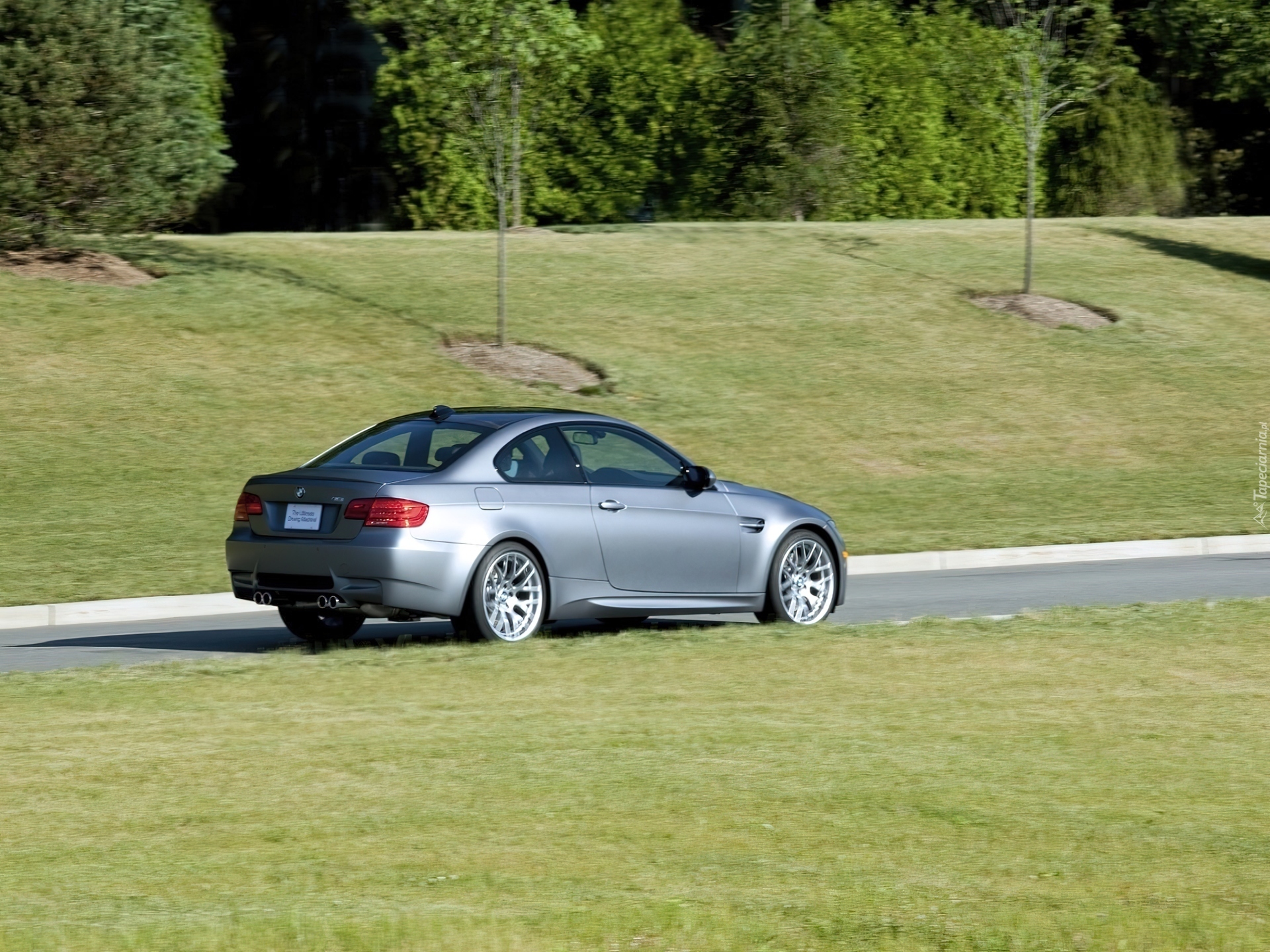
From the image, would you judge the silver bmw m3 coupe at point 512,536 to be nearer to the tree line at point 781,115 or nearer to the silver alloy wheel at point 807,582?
the silver alloy wheel at point 807,582

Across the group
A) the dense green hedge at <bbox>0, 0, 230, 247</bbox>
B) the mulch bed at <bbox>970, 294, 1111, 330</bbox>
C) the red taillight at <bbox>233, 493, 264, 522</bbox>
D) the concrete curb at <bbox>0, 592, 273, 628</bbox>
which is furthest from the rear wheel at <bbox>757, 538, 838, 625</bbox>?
the mulch bed at <bbox>970, 294, 1111, 330</bbox>

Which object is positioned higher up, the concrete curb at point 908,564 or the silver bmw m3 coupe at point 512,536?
the silver bmw m3 coupe at point 512,536

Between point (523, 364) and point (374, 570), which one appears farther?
point (523, 364)

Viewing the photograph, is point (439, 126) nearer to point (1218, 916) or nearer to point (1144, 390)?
point (1144, 390)

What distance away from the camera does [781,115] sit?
130 ft

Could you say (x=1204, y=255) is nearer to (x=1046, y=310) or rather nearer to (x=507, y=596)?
(x=1046, y=310)

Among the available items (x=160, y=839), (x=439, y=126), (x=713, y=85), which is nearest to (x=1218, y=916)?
(x=160, y=839)

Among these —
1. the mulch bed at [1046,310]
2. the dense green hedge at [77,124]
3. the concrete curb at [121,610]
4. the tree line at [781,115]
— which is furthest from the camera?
the tree line at [781,115]

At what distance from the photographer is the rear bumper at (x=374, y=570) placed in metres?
10.8

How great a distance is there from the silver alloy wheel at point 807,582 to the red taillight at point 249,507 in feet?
11.5

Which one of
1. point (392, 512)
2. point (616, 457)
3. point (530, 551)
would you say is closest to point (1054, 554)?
point (616, 457)

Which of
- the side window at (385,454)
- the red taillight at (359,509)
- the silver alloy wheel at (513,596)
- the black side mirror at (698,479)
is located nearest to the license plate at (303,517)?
the red taillight at (359,509)

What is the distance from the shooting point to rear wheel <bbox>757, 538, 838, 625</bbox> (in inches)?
497

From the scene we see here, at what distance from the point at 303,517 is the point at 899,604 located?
17.6ft
